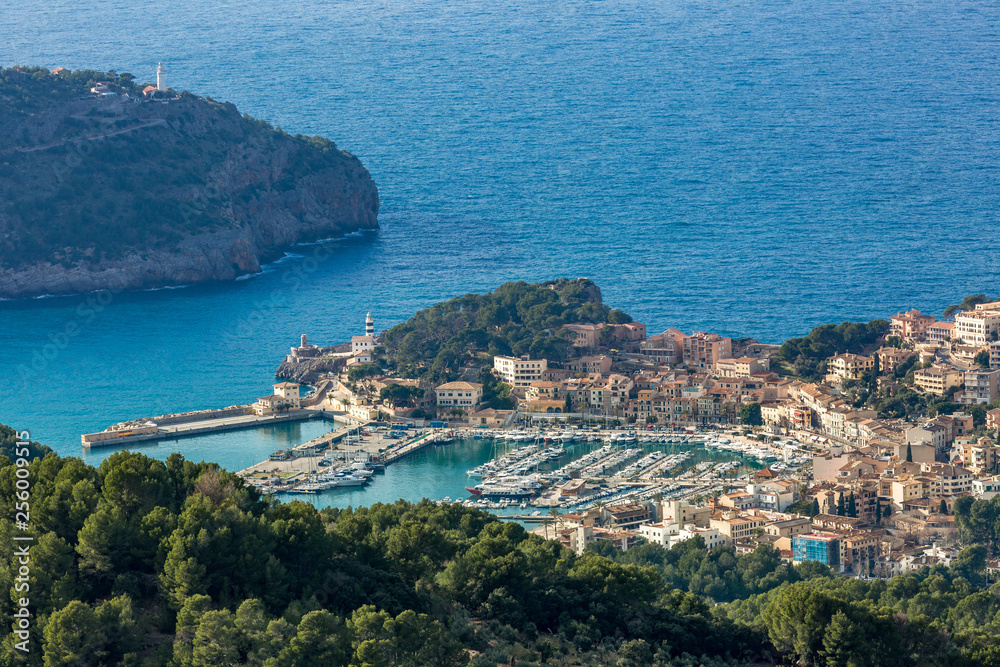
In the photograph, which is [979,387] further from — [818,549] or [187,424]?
[187,424]

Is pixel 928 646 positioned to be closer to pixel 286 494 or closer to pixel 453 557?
pixel 453 557

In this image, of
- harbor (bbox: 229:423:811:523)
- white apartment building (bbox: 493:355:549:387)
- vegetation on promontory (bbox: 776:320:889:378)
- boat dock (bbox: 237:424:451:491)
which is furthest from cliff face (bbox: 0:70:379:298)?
vegetation on promontory (bbox: 776:320:889:378)

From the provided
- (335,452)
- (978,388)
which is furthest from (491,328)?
(978,388)

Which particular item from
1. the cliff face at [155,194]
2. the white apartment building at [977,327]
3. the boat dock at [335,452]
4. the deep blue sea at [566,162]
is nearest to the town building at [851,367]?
the white apartment building at [977,327]

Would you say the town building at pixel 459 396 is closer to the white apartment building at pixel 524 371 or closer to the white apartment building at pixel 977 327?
the white apartment building at pixel 524 371

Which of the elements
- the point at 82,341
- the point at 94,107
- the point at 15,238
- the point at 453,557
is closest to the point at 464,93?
the point at 94,107

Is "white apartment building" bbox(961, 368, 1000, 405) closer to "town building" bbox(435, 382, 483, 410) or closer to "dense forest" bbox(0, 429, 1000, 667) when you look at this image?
"town building" bbox(435, 382, 483, 410)
